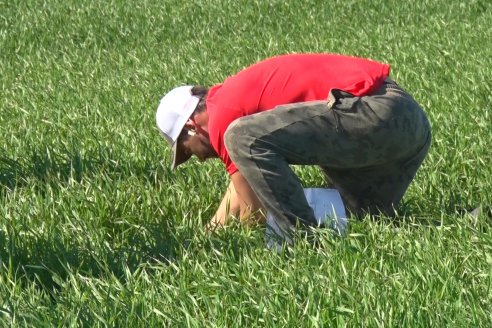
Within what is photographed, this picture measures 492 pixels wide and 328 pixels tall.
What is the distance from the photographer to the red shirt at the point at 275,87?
4.59 m

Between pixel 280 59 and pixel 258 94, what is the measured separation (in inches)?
8.6

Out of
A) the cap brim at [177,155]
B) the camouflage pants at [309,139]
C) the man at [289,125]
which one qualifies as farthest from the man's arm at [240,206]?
the cap brim at [177,155]

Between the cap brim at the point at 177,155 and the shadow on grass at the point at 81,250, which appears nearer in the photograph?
the shadow on grass at the point at 81,250

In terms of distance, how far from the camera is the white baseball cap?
15.2ft

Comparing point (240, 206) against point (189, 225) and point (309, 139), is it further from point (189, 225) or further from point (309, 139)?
point (309, 139)

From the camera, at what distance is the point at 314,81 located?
4656 mm

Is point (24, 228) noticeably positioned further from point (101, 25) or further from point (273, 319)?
point (101, 25)

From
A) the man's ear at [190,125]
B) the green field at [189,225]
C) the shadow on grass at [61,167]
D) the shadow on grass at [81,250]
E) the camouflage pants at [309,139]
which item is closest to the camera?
the green field at [189,225]

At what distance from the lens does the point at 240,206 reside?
4801 millimetres

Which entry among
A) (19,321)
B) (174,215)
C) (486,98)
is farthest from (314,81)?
(486,98)

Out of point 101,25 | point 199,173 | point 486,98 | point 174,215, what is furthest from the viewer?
point 101,25

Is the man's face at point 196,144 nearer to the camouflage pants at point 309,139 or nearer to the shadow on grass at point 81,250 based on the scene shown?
the camouflage pants at point 309,139

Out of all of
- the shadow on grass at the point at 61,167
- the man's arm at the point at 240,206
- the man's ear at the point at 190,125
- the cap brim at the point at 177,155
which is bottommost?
the shadow on grass at the point at 61,167

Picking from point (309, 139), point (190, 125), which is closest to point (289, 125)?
point (309, 139)
